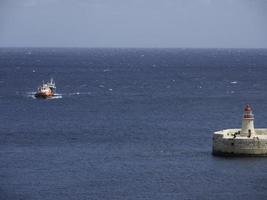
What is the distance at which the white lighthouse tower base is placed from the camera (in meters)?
82.3

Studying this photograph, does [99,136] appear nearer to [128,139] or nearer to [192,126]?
[128,139]

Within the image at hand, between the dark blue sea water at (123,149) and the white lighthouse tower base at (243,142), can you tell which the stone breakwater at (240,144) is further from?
the dark blue sea water at (123,149)

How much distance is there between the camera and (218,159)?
3278 inches

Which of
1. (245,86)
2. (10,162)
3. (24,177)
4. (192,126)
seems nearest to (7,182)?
(24,177)

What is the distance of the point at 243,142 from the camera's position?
3246 inches

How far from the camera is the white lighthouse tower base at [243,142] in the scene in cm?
8231

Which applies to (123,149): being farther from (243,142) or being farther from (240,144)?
(243,142)

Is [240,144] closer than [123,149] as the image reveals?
Yes

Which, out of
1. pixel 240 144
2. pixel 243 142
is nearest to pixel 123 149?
pixel 240 144

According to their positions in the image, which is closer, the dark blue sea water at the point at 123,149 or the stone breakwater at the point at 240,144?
the dark blue sea water at the point at 123,149

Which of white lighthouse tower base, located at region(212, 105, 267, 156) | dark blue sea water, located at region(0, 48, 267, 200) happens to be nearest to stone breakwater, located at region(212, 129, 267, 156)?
white lighthouse tower base, located at region(212, 105, 267, 156)

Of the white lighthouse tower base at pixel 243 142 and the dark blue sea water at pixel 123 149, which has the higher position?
the white lighthouse tower base at pixel 243 142

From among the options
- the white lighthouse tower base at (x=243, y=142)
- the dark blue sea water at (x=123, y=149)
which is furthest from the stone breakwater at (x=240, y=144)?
the dark blue sea water at (x=123, y=149)

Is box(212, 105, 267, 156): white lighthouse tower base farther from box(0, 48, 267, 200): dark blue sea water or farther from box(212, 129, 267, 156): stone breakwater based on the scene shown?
box(0, 48, 267, 200): dark blue sea water
